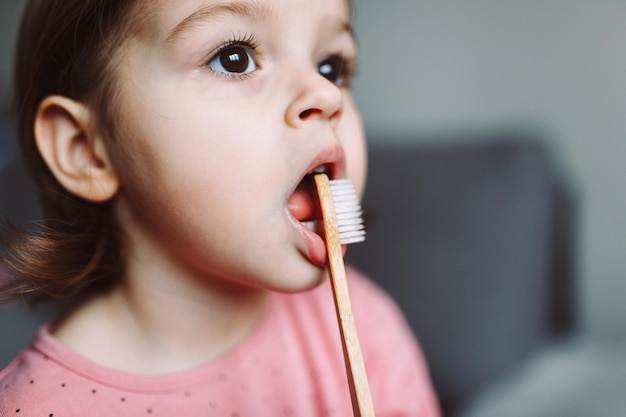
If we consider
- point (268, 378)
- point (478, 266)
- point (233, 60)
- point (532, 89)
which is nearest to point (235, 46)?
point (233, 60)

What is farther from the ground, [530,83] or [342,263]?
[530,83]

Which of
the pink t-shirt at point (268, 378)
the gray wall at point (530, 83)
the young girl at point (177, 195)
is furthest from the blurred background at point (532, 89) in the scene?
the young girl at point (177, 195)

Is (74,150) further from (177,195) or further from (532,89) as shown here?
(532,89)

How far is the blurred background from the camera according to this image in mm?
1148

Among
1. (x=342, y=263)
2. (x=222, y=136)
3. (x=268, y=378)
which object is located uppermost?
(x=222, y=136)

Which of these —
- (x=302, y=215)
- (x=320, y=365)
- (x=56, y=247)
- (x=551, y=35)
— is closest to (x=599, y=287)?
(x=551, y=35)

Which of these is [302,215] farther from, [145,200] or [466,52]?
[466,52]

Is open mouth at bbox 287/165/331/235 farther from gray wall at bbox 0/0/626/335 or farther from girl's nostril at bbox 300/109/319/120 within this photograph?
gray wall at bbox 0/0/626/335

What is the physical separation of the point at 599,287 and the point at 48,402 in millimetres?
979

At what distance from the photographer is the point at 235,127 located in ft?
1.65

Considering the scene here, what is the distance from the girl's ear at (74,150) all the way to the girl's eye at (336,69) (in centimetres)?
21

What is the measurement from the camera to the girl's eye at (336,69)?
0.61 metres

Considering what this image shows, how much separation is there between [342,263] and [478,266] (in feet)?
1.77

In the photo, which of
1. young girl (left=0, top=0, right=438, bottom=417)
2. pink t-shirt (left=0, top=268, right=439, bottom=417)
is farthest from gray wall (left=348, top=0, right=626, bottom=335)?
young girl (left=0, top=0, right=438, bottom=417)
